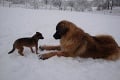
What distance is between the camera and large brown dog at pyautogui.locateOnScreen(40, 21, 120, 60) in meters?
3.95

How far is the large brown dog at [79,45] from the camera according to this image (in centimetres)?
395

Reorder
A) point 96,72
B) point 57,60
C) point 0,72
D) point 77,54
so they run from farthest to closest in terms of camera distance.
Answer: point 77,54
point 57,60
point 96,72
point 0,72

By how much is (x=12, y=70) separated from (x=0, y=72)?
0.21 m

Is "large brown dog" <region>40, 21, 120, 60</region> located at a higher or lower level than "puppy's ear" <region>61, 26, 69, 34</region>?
lower

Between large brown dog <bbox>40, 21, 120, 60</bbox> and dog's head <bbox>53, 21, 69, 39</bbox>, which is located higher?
dog's head <bbox>53, 21, 69, 39</bbox>

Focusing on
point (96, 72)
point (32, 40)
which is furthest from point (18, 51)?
point (96, 72)

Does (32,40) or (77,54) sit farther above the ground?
(32,40)

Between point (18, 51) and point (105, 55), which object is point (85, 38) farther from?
point (18, 51)

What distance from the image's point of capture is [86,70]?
139 inches

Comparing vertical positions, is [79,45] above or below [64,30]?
below

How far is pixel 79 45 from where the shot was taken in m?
4.01

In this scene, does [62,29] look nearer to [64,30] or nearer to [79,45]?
[64,30]

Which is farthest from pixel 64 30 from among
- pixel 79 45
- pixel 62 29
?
pixel 79 45

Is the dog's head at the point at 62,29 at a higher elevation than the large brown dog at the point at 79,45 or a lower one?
higher
